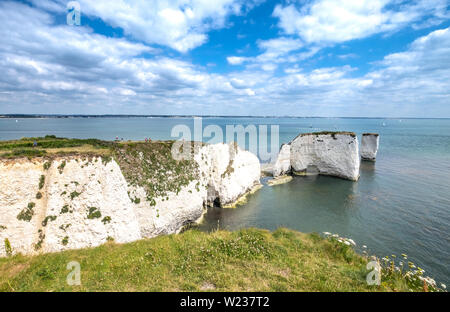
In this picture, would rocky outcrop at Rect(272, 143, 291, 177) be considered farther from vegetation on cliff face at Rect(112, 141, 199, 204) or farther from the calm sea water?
vegetation on cliff face at Rect(112, 141, 199, 204)

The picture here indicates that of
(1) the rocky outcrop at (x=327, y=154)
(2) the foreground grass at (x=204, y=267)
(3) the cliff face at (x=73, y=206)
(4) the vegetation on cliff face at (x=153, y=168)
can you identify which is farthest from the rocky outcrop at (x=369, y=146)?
(3) the cliff face at (x=73, y=206)

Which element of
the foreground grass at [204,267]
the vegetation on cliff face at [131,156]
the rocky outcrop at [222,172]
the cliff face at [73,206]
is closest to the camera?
the foreground grass at [204,267]

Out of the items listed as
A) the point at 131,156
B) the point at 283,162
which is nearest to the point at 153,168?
the point at 131,156

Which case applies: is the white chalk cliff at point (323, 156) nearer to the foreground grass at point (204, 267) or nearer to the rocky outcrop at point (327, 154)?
the rocky outcrop at point (327, 154)

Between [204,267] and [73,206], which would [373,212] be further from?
[73,206]

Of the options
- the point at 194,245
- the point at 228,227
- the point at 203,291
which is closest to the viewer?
the point at 203,291

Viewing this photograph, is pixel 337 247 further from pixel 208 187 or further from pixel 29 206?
pixel 29 206

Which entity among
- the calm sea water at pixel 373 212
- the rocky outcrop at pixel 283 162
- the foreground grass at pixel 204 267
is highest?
the rocky outcrop at pixel 283 162
